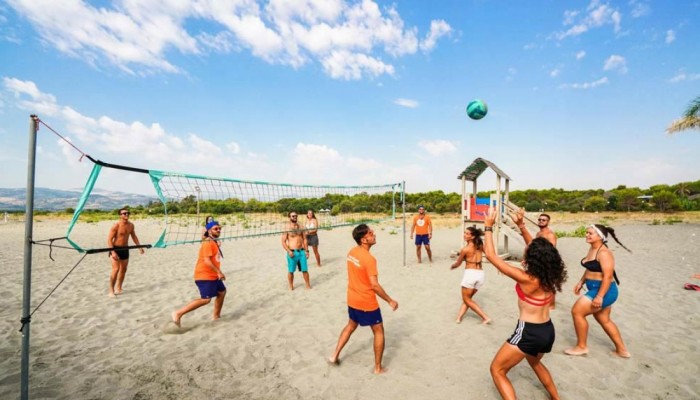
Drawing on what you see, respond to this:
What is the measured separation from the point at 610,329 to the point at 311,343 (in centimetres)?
373

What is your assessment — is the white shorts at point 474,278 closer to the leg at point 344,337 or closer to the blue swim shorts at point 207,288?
the leg at point 344,337


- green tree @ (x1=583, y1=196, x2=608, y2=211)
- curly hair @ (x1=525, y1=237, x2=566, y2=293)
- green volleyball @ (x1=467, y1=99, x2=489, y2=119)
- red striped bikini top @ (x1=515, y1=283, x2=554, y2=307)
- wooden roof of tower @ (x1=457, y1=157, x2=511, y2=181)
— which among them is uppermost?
green volleyball @ (x1=467, y1=99, x2=489, y2=119)

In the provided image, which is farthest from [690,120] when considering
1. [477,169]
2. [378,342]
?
[378,342]

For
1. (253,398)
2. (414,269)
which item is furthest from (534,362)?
(414,269)

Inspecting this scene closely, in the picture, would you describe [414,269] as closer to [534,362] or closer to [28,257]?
[534,362]

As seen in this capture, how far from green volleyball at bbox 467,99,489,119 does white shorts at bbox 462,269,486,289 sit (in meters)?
4.92

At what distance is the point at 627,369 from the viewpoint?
3.57m

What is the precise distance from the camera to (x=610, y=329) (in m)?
3.70

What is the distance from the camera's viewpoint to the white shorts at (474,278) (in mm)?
4691

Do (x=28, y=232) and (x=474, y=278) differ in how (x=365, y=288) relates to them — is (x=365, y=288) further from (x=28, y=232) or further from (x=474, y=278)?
(x=28, y=232)

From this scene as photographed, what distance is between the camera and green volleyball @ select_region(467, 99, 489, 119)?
8031 millimetres

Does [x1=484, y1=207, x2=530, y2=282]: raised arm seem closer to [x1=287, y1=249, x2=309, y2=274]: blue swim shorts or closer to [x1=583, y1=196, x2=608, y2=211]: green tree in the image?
[x1=287, y1=249, x2=309, y2=274]: blue swim shorts

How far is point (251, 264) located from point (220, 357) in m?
5.96

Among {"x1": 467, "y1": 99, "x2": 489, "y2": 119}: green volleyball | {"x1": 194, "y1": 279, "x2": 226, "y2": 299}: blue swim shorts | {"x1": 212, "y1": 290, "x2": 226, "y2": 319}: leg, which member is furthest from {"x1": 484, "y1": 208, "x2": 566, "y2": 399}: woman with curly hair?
{"x1": 467, "y1": 99, "x2": 489, "y2": 119}: green volleyball
